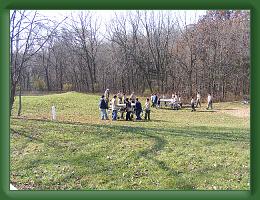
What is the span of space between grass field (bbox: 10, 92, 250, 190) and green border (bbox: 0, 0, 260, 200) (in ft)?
2.15

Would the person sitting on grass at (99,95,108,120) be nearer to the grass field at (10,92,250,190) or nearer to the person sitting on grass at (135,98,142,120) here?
the grass field at (10,92,250,190)

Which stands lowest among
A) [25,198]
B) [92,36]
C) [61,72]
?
[25,198]

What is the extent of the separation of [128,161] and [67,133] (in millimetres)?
1843

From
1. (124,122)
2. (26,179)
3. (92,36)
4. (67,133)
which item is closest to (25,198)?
(26,179)

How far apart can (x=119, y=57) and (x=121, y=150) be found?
1851 millimetres

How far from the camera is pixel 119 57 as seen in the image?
717cm

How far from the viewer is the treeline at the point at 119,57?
6.12 m

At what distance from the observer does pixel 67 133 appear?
7387mm

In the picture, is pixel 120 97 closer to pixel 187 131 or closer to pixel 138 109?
pixel 138 109
